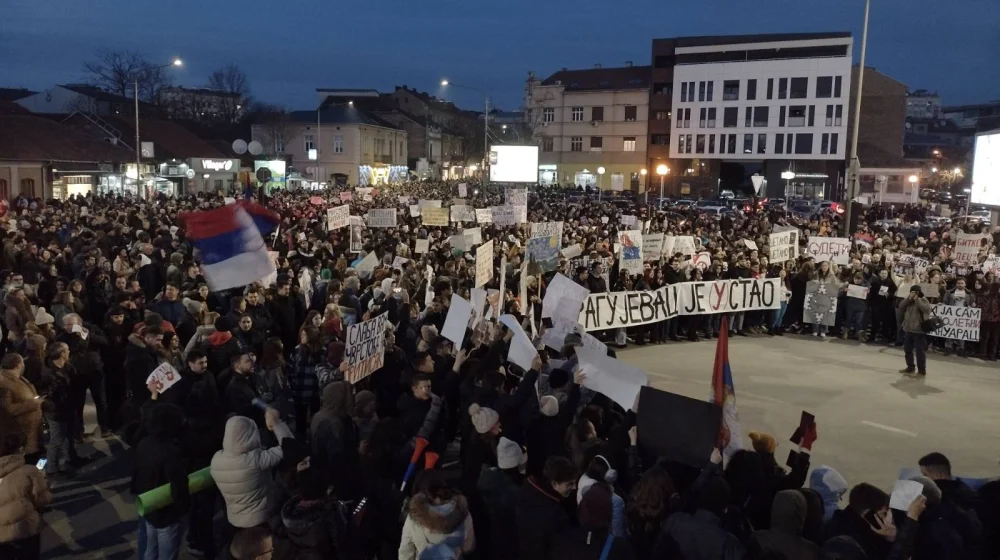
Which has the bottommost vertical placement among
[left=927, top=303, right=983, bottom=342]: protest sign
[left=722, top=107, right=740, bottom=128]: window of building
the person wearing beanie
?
[left=927, top=303, right=983, bottom=342]: protest sign

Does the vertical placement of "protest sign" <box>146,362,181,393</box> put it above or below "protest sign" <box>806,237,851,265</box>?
below

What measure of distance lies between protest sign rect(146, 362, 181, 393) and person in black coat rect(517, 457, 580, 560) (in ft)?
12.1

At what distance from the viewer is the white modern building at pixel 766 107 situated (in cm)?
6353

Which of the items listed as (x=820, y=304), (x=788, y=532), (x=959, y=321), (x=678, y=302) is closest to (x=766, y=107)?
(x=820, y=304)

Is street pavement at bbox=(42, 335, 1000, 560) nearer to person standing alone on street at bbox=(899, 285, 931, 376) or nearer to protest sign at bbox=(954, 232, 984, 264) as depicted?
person standing alone on street at bbox=(899, 285, 931, 376)

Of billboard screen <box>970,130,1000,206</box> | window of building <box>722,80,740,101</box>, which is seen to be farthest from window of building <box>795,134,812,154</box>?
billboard screen <box>970,130,1000,206</box>

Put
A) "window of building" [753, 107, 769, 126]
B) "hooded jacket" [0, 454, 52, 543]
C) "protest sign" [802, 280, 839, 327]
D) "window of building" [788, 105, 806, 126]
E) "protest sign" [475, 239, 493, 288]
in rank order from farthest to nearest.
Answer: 1. "window of building" [753, 107, 769, 126]
2. "window of building" [788, 105, 806, 126]
3. "protest sign" [802, 280, 839, 327]
4. "protest sign" [475, 239, 493, 288]
5. "hooded jacket" [0, 454, 52, 543]

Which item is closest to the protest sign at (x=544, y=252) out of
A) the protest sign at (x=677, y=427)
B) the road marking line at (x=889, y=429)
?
the road marking line at (x=889, y=429)

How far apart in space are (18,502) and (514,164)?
113 feet

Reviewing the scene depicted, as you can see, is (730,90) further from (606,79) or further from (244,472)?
(244,472)

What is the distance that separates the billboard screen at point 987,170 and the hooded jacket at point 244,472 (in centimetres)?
2602

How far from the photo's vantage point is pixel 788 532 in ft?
14.2

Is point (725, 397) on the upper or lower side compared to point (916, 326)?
upper

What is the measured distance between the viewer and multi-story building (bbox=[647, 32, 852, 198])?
63625 millimetres
